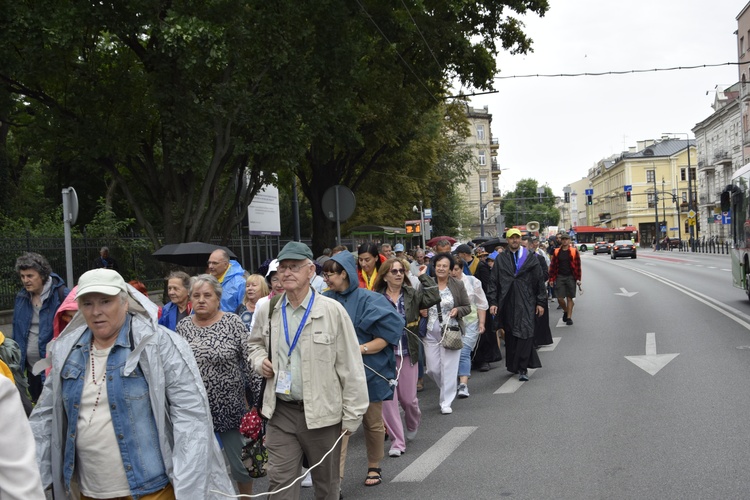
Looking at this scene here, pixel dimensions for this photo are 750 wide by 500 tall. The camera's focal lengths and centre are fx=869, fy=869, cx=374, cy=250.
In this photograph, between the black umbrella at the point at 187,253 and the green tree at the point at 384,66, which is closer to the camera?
the black umbrella at the point at 187,253

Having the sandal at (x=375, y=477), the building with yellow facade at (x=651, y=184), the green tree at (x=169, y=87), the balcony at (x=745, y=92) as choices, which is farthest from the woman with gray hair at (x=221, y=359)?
the building with yellow facade at (x=651, y=184)

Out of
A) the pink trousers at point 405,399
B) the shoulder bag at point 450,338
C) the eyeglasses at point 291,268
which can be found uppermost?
the eyeglasses at point 291,268

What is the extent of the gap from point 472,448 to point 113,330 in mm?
4247

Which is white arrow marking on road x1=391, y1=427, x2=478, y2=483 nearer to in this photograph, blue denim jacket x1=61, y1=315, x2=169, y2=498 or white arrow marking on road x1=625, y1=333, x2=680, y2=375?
blue denim jacket x1=61, y1=315, x2=169, y2=498

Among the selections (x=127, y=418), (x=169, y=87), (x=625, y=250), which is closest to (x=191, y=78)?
(x=169, y=87)

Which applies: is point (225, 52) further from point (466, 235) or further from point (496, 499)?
point (466, 235)

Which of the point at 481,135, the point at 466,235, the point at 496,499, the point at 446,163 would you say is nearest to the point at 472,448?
the point at 496,499

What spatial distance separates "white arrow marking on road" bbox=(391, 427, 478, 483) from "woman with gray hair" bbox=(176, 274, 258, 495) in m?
1.37

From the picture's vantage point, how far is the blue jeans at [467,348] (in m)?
9.55

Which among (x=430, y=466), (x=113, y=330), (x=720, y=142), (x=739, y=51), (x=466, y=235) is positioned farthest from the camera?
(x=720, y=142)

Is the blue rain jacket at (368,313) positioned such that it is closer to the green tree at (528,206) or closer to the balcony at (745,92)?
the balcony at (745,92)

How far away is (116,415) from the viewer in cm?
333

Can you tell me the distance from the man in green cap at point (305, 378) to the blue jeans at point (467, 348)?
491 cm

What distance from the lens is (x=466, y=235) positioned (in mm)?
72125
